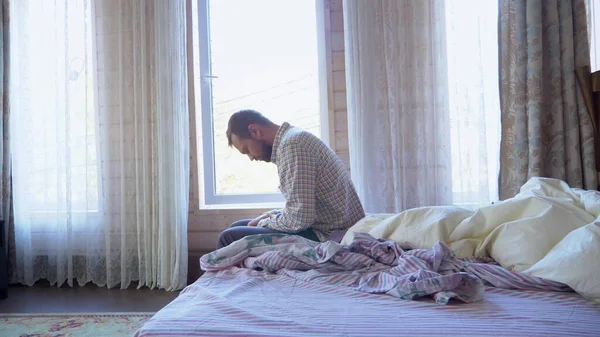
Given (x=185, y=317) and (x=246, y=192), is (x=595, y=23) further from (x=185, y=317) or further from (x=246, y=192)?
(x=185, y=317)

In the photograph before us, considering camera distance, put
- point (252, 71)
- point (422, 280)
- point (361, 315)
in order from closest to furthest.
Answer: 1. point (361, 315)
2. point (422, 280)
3. point (252, 71)

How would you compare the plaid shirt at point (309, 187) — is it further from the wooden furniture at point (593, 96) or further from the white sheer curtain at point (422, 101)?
the wooden furniture at point (593, 96)

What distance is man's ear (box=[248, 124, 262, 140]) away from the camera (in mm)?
1986

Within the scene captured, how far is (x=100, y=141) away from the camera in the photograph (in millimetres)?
2867

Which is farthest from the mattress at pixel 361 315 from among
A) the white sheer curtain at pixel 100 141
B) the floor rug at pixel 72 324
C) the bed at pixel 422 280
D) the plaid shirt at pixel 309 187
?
the white sheer curtain at pixel 100 141

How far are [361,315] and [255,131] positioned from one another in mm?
1169

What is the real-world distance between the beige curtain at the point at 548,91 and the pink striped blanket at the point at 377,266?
129cm

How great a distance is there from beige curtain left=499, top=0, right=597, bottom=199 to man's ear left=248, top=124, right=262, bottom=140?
142cm

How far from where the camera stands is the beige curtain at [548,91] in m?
2.34

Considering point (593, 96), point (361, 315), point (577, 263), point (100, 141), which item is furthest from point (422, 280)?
point (100, 141)

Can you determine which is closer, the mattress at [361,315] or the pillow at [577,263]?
the mattress at [361,315]

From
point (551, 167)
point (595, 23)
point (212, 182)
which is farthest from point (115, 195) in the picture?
point (595, 23)

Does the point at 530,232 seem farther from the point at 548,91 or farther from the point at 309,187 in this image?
the point at 548,91

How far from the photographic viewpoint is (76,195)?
290 cm
